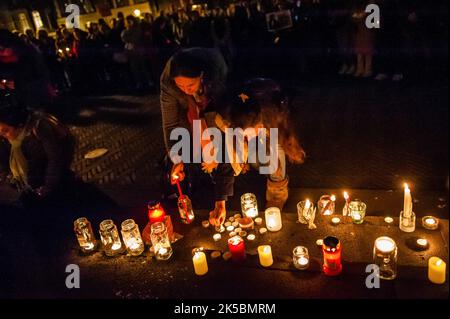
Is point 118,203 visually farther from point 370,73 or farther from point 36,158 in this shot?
point 370,73

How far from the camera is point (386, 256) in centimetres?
322

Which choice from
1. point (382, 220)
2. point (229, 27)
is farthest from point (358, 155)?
point (229, 27)

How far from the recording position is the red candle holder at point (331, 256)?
320 centimetres

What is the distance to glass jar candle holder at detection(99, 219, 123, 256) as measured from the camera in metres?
4.06

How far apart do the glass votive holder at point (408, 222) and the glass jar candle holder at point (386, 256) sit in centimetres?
60

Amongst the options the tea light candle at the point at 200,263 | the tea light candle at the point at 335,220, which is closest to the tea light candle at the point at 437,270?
the tea light candle at the point at 335,220

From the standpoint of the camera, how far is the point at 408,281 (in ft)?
10.5

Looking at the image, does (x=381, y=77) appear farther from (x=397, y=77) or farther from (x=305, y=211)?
(x=305, y=211)

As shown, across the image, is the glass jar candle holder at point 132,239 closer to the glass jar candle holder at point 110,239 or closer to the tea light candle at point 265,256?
the glass jar candle holder at point 110,239

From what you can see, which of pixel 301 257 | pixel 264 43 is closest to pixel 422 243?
pixel 301 257

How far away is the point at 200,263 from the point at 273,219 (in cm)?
95

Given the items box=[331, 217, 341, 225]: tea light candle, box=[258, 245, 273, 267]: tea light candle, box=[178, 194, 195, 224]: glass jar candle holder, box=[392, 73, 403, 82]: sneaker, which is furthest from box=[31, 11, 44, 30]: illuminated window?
box=[258, 245, 273, 267]: tea light candle

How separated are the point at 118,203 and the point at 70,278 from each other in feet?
5.59

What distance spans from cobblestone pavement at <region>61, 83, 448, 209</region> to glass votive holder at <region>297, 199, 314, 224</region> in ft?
3.62
